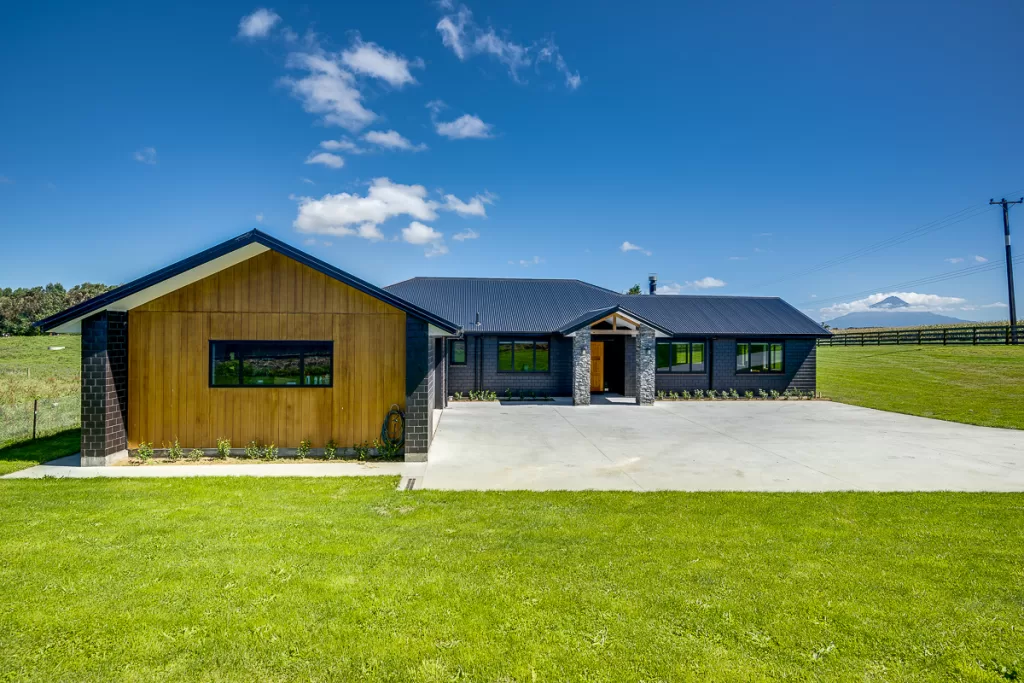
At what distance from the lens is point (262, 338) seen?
10102 millimetres

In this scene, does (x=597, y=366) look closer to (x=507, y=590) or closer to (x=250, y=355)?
(x=250, y=355)

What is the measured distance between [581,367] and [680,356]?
5648 mm

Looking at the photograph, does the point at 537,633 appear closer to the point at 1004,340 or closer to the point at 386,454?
the point at 386,454

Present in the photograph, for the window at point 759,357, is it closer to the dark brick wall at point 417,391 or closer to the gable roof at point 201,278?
the gable roof at point 201,278

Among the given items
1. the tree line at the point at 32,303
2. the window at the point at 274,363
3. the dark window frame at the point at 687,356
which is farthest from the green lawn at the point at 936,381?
the tree line at the point at 32,303

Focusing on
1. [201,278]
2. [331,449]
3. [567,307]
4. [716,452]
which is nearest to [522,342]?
[567,307]

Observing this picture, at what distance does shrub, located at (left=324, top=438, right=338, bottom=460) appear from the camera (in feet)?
32.6

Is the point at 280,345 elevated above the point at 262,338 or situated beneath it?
situated beneath

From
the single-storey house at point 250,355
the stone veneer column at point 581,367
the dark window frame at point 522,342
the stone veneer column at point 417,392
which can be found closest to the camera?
the single-storey house at point 250,355

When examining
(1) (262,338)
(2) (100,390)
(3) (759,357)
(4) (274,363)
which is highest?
(1) (262,338)

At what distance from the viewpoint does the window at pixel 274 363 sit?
Result: 10.1 meters

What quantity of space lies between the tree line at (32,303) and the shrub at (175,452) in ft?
192

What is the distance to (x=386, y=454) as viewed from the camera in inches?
393

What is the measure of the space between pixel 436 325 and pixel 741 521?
252 inches
